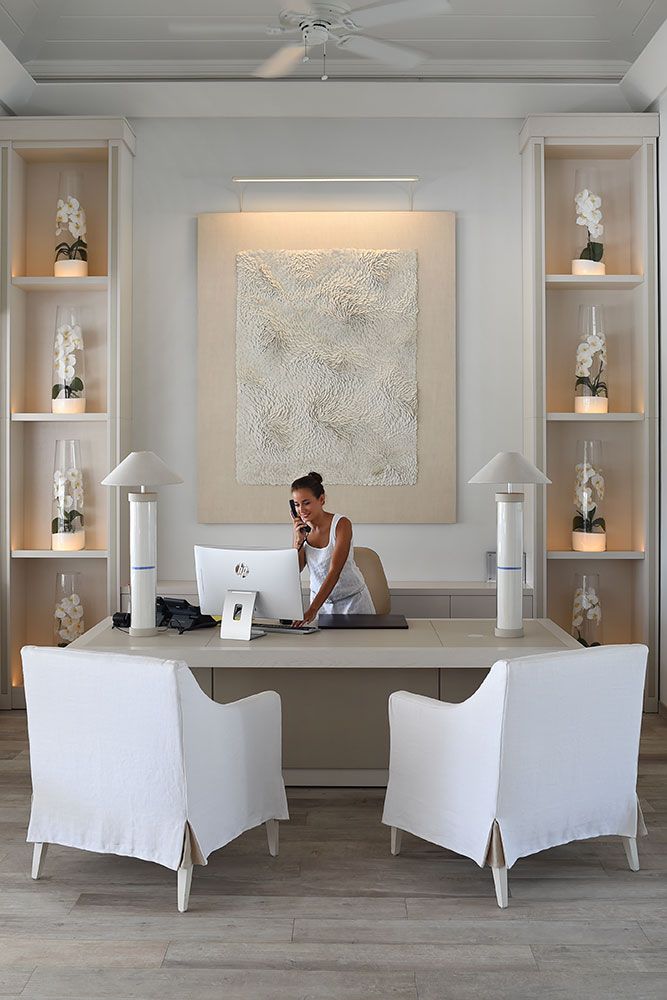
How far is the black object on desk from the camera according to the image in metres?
3.94

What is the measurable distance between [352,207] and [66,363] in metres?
1.87

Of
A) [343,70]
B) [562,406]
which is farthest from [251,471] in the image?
[343,70]

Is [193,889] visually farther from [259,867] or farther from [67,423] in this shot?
[67,423]

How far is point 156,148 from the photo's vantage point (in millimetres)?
5414

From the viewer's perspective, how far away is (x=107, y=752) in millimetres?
2898

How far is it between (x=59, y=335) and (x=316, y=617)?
233cm

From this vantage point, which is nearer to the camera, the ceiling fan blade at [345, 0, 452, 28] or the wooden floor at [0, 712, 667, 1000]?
the wooden floor at [0, 712, 667, 1000]

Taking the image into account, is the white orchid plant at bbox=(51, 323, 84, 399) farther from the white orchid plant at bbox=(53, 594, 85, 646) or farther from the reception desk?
the reception desk

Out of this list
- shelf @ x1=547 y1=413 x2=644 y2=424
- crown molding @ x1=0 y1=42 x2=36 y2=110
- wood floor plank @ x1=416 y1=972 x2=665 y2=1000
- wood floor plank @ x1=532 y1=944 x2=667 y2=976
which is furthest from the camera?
shelf @ x1=547 y1=413 x2=644 y2=424

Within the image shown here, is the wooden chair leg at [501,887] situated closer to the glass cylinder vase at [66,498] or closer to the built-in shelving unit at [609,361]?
the built-in shelving unit at [609,361]

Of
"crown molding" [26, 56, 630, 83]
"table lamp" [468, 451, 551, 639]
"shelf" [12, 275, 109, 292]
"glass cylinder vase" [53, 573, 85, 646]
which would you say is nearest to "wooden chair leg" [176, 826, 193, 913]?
"table lamp" [468, 451, 551, 639]

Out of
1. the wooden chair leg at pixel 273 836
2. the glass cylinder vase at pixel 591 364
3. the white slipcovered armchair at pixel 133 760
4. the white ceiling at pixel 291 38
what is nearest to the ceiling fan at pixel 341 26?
the white ceiling at pixel 291 38

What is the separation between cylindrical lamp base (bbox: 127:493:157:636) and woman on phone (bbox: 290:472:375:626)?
80 centimetres

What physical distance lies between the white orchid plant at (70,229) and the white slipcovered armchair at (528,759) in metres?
3.42
